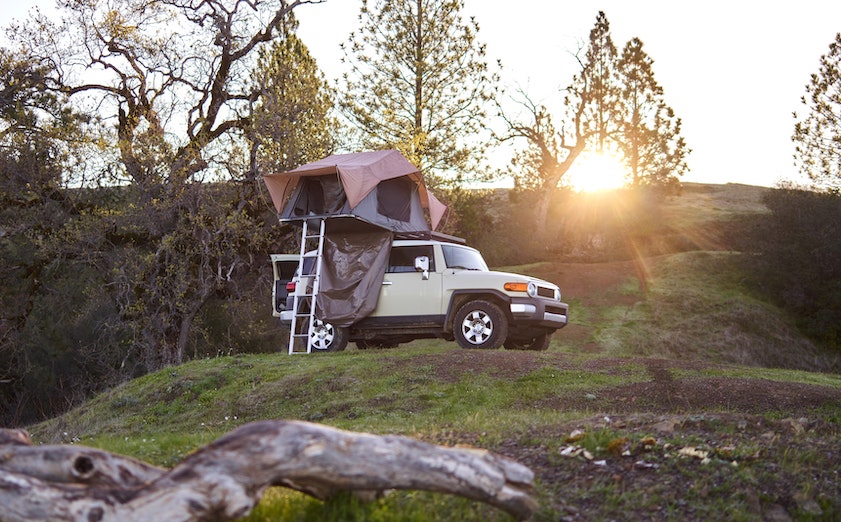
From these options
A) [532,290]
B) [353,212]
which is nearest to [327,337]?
[353,212]

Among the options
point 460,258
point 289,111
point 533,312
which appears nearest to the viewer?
point 533,312

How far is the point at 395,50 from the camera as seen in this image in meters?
31.3

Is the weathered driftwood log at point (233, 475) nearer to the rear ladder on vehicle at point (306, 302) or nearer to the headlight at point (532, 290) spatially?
the headlight at point (532, 290)

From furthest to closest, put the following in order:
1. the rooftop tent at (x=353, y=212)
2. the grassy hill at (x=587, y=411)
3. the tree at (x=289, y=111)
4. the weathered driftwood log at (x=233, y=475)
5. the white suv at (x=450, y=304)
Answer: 1. the tree at (x=289, y=111)
2. the rooftop tent at (x=353, y=212)
3. the white suv at (x=450, y=304)
4. the grassy hill at (x=587, y=411)
5. the weathered driftwood log at (x=233, y=475)

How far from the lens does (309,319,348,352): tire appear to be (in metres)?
16.6

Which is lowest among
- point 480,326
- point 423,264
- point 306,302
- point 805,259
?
point 480,326

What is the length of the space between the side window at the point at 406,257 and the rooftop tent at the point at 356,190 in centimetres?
74

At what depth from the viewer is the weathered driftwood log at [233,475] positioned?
4301mm

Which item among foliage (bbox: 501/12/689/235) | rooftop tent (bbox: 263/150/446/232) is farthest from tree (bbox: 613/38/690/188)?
rooftop tent (bbox: 263/150/446/232)

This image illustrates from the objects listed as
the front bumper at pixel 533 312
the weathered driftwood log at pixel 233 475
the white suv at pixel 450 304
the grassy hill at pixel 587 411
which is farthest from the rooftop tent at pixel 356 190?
the weathered driftwood log at pixel 233 475

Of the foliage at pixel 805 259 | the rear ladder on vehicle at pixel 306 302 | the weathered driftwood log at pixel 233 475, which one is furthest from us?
the foliage at pixel 805 259

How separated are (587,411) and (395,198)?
9.31 m

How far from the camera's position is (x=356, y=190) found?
54.7ft

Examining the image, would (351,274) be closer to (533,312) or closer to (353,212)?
(353,212)
